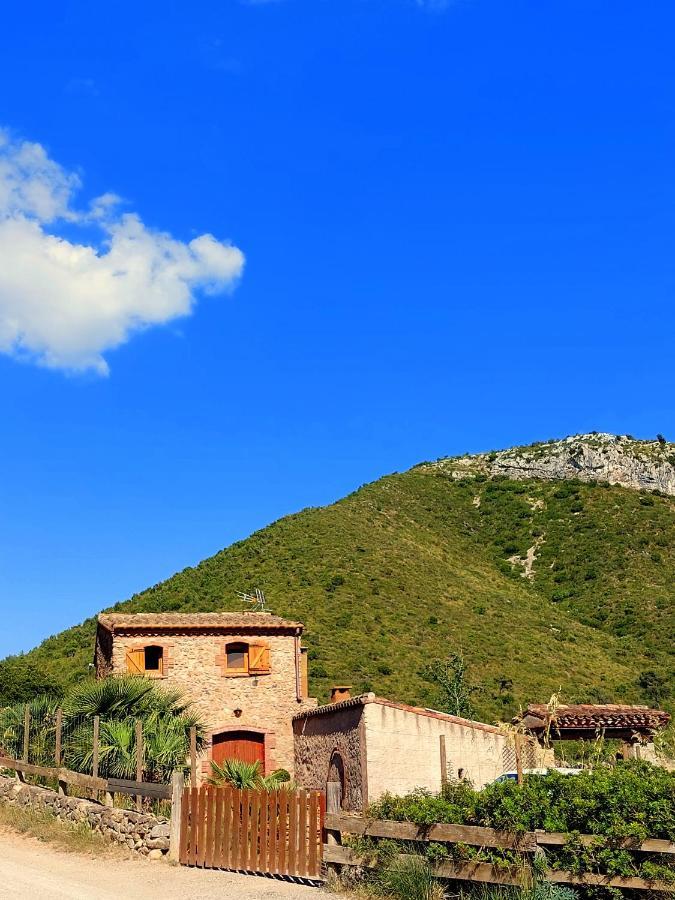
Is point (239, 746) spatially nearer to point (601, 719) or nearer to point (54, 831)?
point (601, 719)

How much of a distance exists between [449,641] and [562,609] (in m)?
17.4

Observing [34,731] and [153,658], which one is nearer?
[34,731]

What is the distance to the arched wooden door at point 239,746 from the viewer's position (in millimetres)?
27294

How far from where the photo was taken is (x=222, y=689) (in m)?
27.8

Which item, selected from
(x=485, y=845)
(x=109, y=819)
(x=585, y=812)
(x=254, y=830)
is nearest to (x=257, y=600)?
(x=109, y=819)

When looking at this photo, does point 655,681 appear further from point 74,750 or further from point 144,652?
point 74,750

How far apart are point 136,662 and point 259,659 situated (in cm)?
377

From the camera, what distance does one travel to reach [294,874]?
508 inches

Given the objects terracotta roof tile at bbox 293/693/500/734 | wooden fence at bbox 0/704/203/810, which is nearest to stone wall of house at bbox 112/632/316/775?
terracotta roof tile at bbox 293/693/500/734

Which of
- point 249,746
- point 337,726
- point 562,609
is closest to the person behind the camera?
point 337,726

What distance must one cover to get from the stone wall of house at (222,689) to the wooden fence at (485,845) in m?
15.8

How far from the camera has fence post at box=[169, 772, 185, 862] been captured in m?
14.5

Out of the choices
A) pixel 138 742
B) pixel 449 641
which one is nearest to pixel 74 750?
pixel 138 742

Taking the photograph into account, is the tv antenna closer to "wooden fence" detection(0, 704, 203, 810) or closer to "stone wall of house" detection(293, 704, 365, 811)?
"stone wall of house" detection(293, 704, 365, 811)
